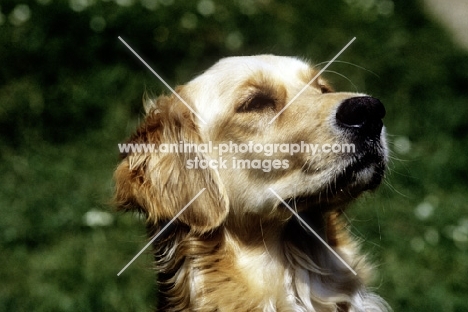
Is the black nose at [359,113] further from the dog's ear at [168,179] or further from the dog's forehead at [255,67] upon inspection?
the dog's ear at [168,179]

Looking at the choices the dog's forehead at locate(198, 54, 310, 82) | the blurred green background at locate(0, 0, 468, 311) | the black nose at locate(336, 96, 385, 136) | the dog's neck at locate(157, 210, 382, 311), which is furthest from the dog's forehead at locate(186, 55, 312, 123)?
the blurred green background at locate(0, 0, 468, 311)

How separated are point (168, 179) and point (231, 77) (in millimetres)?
614

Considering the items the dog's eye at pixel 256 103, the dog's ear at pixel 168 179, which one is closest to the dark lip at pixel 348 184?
the dog's ear at pixel 168 179

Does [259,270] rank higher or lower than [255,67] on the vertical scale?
Result: lower

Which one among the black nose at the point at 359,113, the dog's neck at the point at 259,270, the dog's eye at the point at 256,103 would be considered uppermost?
the dog's eye at the point at 256,103

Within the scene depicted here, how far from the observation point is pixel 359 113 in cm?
355

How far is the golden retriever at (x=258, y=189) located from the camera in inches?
142

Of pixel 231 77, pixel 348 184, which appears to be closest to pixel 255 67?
pixel 231 77

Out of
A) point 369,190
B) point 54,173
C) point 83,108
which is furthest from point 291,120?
point 83,108

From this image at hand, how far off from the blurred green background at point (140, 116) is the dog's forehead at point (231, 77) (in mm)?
1768

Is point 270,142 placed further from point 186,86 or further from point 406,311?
point 406,311

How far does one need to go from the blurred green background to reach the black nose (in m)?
1.98

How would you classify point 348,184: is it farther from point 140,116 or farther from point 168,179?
point 140,116

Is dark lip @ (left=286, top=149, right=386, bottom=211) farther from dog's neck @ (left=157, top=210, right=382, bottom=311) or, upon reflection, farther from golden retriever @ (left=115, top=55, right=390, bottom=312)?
dog's neck @ (left=157, top=210, right=382, bottom=311)
